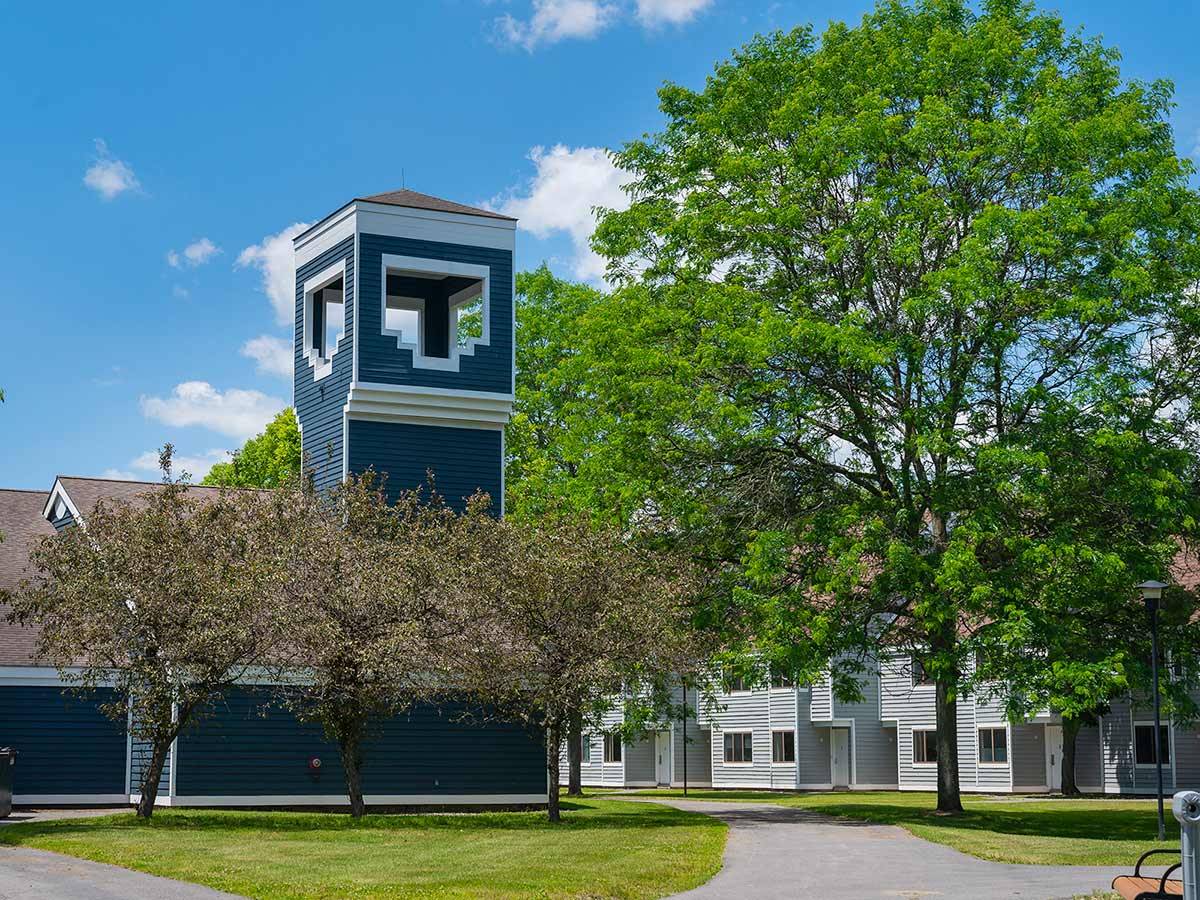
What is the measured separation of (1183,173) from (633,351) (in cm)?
1152

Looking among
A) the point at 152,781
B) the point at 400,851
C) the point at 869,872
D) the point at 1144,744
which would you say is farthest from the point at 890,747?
the point at 400,851

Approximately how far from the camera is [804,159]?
101ft

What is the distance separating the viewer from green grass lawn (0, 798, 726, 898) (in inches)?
671

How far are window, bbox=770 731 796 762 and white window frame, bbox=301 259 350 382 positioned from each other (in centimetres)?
3031

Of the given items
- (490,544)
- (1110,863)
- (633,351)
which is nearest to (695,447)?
(633,351)

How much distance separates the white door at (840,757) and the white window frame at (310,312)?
31.4m

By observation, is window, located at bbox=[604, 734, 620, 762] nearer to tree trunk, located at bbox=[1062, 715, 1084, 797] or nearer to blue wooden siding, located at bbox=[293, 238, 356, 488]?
tree trunk, located at bbox=[1062, 715, 1084, 797]

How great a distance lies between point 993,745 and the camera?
55.7m

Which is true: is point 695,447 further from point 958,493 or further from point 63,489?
point 63,489

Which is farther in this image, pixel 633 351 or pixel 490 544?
pixel 633 351

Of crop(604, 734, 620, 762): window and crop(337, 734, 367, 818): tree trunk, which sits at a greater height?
crop(337, 734, 367, 818): tree trunk

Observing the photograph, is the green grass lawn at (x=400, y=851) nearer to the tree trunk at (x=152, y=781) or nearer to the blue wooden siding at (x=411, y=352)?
the tree trunk at (x=152, y=781)

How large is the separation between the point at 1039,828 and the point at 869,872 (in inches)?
460

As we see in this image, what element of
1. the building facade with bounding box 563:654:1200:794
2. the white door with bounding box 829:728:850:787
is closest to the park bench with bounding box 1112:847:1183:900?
the building facade with bounding box 563:654:1200:794
